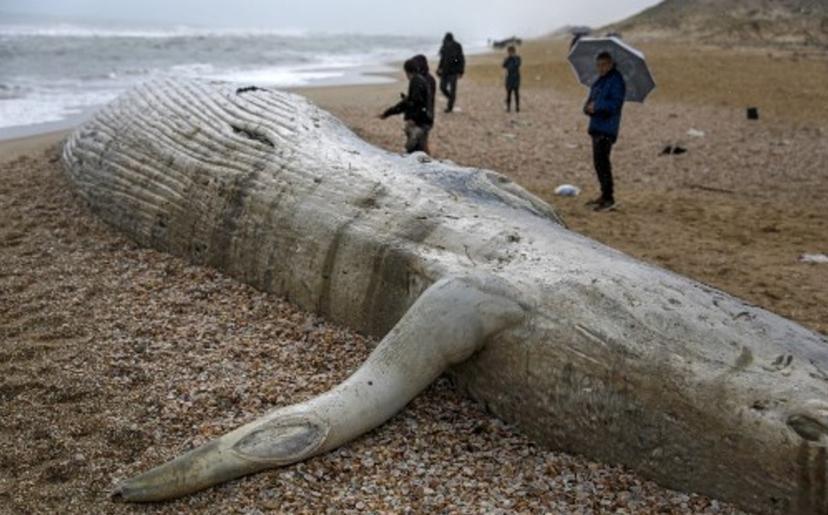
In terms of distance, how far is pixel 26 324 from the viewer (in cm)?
441

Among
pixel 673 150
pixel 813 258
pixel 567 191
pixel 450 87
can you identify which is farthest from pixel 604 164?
pixel 450 87

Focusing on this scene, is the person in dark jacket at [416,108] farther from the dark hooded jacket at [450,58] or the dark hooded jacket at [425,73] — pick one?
the dark hooded jacket at [450,58]

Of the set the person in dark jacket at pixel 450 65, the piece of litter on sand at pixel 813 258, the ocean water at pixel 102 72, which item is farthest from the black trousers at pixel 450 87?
the piece of litter on sand at pixel 813 258

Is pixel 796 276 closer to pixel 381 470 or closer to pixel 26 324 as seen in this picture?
pixel 381 470

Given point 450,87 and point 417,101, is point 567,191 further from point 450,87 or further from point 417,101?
point 450,87

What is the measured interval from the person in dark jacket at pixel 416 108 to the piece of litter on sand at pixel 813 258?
400 cm

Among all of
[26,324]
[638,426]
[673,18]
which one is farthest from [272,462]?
[673,18]

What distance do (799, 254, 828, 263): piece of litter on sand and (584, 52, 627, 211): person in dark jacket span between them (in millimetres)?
1988

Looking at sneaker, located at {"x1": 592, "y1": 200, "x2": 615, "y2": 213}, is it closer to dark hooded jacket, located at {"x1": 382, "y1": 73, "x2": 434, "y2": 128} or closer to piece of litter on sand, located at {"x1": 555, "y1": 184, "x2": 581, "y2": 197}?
piece of litter on sand, located at {"x1": 555, "y1": 184, "x2": 581, "y2": 197}

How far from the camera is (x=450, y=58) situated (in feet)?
50.0

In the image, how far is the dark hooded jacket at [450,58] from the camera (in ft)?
50.0

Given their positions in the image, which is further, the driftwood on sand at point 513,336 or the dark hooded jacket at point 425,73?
the dark hooded jacket at point 425,73

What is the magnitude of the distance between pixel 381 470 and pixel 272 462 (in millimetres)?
439

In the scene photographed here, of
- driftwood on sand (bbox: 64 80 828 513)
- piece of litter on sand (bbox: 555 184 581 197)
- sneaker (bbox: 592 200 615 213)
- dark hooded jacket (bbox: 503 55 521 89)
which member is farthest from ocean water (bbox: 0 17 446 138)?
dark hooded jacket (bbox: 503 55 521 89)
